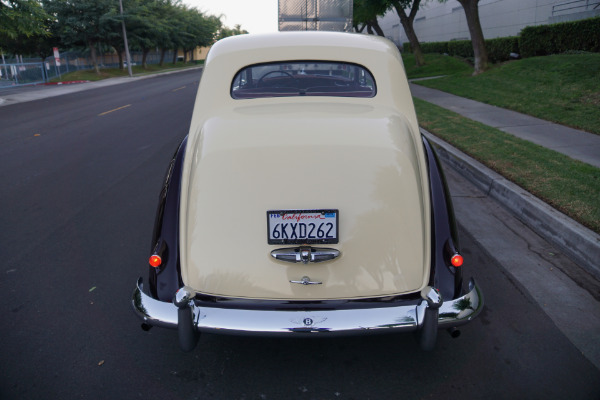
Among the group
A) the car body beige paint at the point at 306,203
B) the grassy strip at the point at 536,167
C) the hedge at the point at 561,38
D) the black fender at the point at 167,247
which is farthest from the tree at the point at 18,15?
the hedge at the point at 561,38

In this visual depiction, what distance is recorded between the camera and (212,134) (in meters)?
2.83

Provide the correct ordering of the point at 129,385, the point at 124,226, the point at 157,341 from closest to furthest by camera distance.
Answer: the point at 129,385
the point at 157,341
the point at 124,226

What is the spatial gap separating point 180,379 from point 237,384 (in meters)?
0.33

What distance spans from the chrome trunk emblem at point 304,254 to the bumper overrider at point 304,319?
265 mm

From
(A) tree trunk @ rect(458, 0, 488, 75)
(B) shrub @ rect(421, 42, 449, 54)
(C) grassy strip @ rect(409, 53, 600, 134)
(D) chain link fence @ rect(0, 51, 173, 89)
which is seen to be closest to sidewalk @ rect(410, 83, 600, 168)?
(C) grassy strip @ rect(409, 53, 600, 134)

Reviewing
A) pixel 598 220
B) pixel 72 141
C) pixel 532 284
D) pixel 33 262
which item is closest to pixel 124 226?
pixel 33 262

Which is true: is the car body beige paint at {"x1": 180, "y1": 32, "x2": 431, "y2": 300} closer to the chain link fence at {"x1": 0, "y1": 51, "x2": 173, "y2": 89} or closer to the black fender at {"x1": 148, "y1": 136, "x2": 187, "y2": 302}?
the black fender at {"x1": 148, "y1": 136, "x2": 187, "y2": 302}

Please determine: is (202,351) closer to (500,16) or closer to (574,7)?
(574,7)

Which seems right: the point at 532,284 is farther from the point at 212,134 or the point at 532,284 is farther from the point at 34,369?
the point at 34,369

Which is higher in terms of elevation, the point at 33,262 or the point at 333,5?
the point at 333,5

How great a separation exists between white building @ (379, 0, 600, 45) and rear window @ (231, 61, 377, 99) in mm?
17814

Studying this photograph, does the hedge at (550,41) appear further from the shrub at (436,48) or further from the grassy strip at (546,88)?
the shrub at (436,48)

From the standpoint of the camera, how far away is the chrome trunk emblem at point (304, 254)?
2.43 m

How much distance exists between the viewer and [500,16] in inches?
1033
